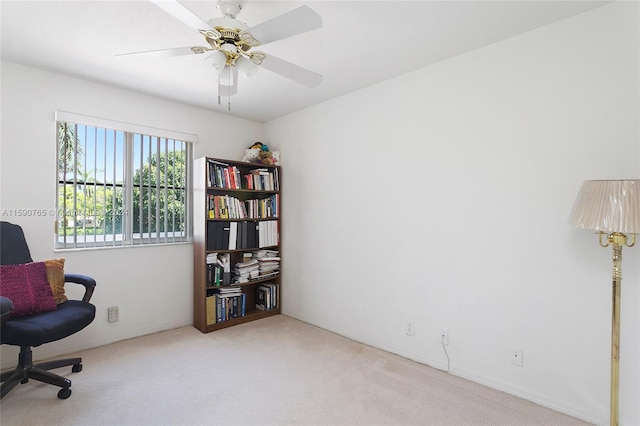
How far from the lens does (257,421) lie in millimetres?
1897

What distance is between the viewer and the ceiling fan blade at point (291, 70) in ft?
6.15

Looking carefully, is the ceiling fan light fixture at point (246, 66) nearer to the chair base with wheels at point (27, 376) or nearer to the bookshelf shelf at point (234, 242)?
the bookshelf shelf at point (234, 242)

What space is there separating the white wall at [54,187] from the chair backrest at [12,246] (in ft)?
0.63

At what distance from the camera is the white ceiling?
6.20 feet

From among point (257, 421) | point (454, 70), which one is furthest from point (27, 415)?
point (454, 70)

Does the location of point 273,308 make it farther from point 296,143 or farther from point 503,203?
point 503,203

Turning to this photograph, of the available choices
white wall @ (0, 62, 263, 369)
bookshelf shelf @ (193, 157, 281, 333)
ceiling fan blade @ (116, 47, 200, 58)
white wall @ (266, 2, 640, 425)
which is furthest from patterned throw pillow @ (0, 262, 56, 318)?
white wall @ (266, 2, 640, 425)

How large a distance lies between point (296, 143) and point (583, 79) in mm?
2614

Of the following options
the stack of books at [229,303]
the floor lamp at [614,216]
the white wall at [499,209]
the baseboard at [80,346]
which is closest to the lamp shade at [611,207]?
the floor lamp at [614,216]

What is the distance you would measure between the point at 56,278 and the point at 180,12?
7.07 ft

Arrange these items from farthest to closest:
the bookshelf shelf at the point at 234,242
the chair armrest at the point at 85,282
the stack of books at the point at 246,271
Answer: the stack of books at the point at 246,271
the bookshelf shelf at the point at 234,242
the chair armrest at the point at 85,282

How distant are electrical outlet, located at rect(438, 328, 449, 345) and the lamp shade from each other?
124 centimetres

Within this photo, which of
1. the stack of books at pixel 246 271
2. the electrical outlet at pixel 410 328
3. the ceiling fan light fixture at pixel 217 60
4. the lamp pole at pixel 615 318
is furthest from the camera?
the stack of books at pixel 246 271

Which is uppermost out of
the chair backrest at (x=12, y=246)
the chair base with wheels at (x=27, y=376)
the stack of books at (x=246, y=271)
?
the chair backrest at (x=12, y=246)
